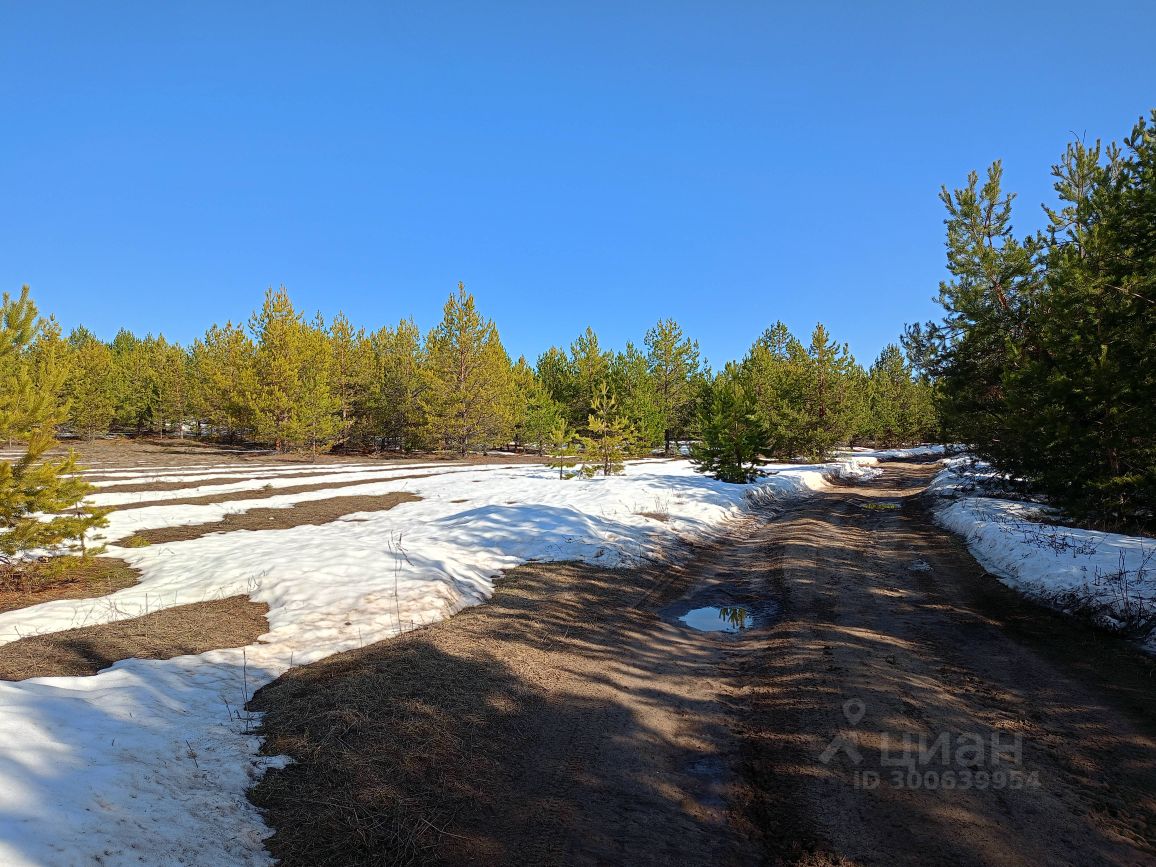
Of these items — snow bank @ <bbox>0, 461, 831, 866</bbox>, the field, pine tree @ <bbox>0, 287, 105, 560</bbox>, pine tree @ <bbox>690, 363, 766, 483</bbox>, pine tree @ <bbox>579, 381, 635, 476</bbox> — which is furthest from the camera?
pine tree @ <bbox>579, 381, 635, 476</bbox>

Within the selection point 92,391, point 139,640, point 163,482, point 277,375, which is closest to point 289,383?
point 277,375

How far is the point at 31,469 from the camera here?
25.8 ft

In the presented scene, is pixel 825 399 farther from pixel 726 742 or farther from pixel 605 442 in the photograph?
pixel 726 742

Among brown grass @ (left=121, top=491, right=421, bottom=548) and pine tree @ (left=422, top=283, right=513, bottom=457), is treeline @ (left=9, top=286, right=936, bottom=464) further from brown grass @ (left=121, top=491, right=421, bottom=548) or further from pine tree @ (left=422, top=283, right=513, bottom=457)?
brown grass @ (left=121, top=491, right=421, bottom=548)

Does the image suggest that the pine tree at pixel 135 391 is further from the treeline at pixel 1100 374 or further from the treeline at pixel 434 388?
the treeline at pixel 1100 374

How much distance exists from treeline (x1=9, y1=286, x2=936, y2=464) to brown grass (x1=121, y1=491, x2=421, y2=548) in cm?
1261

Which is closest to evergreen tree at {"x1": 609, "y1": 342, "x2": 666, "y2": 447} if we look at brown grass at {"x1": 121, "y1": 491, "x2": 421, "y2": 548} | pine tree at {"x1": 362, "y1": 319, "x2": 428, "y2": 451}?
pine tree at {"x1": 362, "y1": 319, "x2": 428, "y2": 451}

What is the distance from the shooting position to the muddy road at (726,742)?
3107 mm

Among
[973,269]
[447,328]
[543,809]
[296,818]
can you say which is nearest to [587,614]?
[543,809]

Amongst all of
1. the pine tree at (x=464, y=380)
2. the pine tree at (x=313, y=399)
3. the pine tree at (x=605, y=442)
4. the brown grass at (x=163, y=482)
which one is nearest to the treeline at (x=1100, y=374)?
the pine tree at (x=605, y=442)

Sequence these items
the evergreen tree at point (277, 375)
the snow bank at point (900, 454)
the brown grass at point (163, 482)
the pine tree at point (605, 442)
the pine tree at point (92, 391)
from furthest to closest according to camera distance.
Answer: the snow bank at point (900, 454)
the pine tree at point (92, 391)
the evergreen tree at point (277, 375)
the pine tree at point (605, 442)
the brown grass at point (163, 482)

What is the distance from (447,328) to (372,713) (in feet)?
122

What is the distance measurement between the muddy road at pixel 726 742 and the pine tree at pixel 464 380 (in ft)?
108

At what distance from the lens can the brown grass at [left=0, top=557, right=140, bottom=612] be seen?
7.75 m
